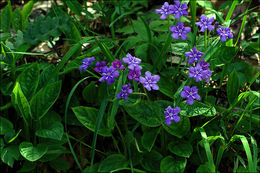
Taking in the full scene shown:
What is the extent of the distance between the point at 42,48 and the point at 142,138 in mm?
1345

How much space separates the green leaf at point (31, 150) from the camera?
1.58 m

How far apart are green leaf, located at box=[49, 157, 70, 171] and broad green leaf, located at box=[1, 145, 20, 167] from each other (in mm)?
240

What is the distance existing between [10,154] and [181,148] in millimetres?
971

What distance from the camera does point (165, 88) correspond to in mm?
1728

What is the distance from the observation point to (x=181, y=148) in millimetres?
1627

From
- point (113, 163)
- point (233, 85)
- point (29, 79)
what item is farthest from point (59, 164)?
point (233, 85)

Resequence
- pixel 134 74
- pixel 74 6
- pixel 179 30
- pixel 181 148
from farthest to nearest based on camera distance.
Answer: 1. pixel 74 6
2. pixel 181 148
3. pixel 179 30
4. pixel 134 74

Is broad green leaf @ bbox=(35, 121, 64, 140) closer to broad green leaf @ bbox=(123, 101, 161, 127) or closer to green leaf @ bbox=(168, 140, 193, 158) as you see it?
broad green leaf @ bbox=(123, 101, 161, 127)

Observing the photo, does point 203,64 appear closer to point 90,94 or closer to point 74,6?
point 90,94

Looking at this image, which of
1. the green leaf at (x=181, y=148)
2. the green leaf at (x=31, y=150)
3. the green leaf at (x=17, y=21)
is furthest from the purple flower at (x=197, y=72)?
the green leaf at (x=17, y=21)

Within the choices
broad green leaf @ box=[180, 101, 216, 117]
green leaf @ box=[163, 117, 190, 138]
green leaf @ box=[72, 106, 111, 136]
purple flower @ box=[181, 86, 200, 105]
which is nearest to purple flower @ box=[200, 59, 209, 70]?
purple flower @ box=[181, 86, 200, 105]

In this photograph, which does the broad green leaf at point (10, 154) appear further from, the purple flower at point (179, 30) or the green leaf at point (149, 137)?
the purple flower at point (179, 30)

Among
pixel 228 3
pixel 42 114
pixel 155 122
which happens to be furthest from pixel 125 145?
pixel 228 3

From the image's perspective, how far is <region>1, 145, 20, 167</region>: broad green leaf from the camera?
5.25 feet
